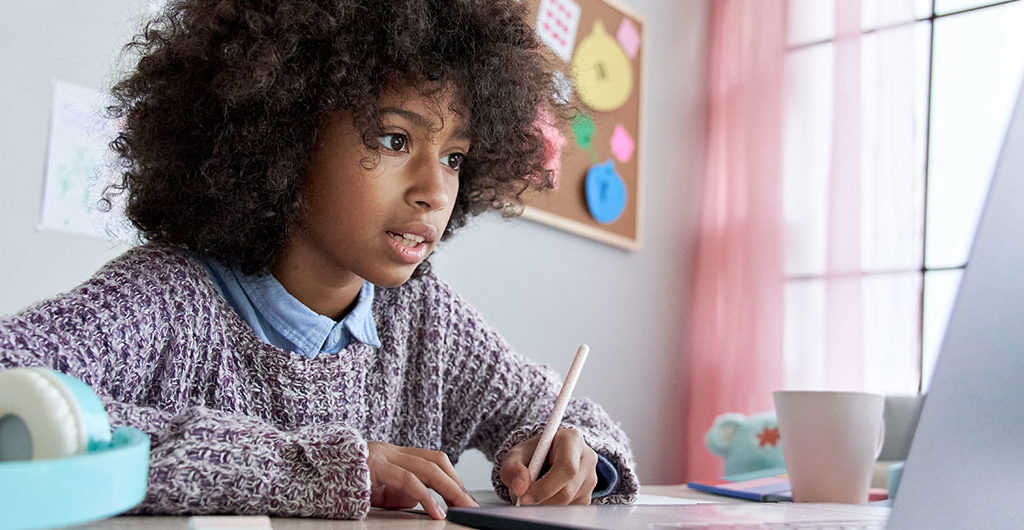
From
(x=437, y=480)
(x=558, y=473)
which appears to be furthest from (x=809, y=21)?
(x=437, y=480)

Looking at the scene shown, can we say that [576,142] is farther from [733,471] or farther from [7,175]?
[7,175]

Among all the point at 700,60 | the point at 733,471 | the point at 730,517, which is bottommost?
the point at 733,471

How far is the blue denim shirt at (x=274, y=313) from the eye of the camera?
2.62 ft

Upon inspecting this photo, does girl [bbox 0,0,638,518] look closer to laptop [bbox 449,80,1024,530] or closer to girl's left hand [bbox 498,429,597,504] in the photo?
girl's left hand [bbox 498,429,597,504]

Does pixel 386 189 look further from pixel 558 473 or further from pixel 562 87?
pixel 562 87

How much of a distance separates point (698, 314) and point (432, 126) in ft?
5.99

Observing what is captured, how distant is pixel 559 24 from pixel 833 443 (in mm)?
1423

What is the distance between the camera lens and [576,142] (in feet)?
6.75

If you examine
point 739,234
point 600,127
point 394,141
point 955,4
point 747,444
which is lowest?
point 747,444

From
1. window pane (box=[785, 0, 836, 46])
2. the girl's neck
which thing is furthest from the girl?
window pane (box=[785, 0, 836, 46])

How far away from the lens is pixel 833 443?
810 mm

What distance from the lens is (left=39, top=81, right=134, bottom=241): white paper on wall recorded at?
3.89ft

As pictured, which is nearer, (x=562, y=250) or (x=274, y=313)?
(x=274, y=313)

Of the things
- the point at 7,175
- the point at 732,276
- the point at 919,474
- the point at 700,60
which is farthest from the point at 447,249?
the point at 919,474
